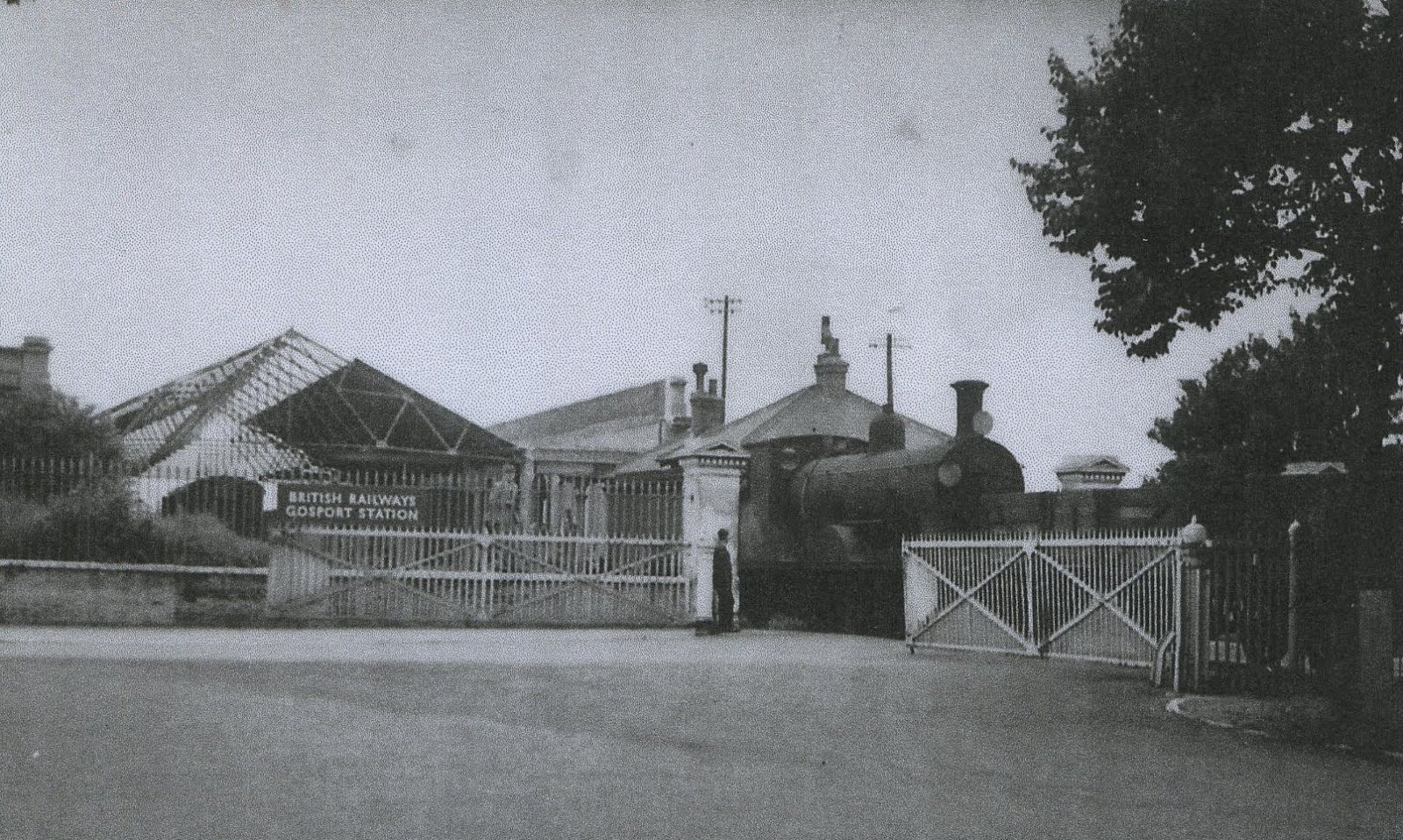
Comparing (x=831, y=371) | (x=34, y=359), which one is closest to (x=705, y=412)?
(x=831, y=371)

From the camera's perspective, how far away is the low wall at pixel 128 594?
1794 cm

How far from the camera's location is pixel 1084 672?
13844mm

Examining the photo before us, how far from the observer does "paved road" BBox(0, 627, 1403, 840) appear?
20.2ft

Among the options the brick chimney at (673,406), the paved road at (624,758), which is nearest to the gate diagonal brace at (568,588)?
the paved road at (624,758)

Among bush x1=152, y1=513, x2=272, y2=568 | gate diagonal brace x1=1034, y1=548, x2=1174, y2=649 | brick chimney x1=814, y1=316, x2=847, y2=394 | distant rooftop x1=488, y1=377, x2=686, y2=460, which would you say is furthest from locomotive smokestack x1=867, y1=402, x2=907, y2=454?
distant rooftop x1=488, y1=377, x2=686, y2=460

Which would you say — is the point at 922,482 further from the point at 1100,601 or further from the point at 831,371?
the point at 831,371

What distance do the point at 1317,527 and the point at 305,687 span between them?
344 inches

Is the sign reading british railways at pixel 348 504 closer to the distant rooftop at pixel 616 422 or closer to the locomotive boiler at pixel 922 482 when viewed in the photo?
the locomotive boiler at pixel 922 482

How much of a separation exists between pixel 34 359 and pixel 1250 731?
37676mm

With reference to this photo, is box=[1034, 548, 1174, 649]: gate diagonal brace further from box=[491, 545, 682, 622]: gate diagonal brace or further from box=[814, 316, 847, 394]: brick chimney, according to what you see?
box=[814, 316, 847, 394]: brick chimney

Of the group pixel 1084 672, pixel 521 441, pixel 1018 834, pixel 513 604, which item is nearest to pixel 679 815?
pixel 1018 834

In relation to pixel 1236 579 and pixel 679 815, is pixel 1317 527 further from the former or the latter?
pixel 679 815

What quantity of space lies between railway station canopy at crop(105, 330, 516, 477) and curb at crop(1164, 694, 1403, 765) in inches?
834

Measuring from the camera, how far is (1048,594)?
15586mm
